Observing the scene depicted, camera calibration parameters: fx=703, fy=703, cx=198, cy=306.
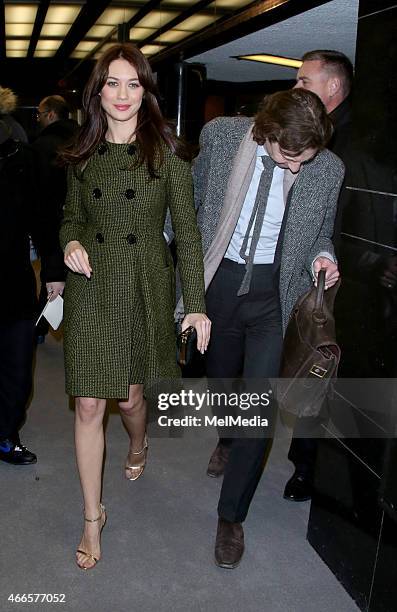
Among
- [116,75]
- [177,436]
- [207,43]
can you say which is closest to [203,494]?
[177,436]

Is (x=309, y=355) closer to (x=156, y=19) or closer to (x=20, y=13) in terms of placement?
(x=156, y=19)

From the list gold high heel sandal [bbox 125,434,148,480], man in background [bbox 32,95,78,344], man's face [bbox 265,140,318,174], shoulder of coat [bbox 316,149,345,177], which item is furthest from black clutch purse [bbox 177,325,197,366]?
man in background [bbox 32,95,78,344]

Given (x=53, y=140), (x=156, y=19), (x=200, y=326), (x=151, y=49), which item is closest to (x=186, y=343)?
(x=200, y=326)

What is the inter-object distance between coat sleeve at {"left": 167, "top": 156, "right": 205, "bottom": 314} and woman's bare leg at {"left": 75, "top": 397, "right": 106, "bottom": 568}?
1.69 feet

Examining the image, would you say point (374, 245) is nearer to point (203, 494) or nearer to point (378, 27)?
point (378, 27)

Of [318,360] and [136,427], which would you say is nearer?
[318,360]

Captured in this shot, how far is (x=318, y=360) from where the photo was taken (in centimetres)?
239

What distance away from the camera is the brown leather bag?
7.86 feet

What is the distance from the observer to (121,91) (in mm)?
2389

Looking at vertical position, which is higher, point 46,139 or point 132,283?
point 46,139

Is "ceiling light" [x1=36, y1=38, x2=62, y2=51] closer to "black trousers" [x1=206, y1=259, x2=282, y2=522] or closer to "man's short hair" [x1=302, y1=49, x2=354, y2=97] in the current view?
"man's short hair" [x1=302, y1=49, x2=354, y2=97]

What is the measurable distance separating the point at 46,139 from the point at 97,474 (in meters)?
3.08

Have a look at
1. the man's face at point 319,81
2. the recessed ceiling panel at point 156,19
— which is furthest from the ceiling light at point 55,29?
the man's face at point 319,81

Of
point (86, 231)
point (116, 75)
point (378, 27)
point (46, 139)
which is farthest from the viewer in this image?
point (46, 139)
